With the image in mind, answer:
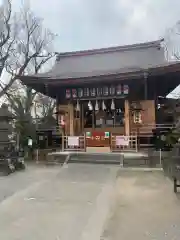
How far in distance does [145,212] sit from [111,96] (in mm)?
9635

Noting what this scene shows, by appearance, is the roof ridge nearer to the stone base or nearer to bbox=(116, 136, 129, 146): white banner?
the stone base

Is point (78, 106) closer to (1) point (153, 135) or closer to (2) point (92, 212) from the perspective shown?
(1) point (153, 135)

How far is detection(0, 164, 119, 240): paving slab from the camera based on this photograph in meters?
4.24

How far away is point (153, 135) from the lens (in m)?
13.9

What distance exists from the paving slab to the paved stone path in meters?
0.24

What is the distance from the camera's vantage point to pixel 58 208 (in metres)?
5.50

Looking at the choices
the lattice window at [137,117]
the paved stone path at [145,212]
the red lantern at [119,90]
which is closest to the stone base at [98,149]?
the lattice window at [137,117]

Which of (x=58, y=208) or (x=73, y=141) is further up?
(x=73, y=141)

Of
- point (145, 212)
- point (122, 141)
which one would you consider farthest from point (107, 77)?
point (145, 212)

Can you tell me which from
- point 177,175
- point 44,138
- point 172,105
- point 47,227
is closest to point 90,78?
point 44,138

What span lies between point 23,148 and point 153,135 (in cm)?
679

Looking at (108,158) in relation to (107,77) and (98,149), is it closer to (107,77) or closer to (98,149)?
(98,149)

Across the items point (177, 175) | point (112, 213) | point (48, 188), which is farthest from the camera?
point (48, 188)

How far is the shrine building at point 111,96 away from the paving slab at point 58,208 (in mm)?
5815
